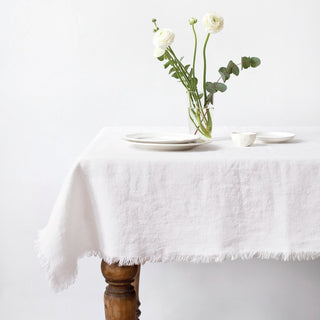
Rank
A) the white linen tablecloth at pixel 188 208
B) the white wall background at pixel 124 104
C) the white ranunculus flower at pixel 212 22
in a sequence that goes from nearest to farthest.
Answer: the white linen tablecloth at pixel 188 208
the white ranunculus flower at pixel 212 22
the white wall background at pixel 124 104

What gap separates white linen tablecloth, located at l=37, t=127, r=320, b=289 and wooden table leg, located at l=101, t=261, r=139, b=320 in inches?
1.2

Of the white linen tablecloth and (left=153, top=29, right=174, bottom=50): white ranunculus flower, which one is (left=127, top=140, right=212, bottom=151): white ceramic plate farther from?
(left=153, top=29, right=174, bottom=50): white ranunculus flower

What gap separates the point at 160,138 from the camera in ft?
4.85

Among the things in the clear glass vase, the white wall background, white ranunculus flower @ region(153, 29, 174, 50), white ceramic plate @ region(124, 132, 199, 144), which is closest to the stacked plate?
white ceramic plate @ region(124, 132, 199, 144)

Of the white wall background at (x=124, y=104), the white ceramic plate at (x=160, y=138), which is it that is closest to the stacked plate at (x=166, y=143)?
the white ceramic plate at (x=160, y=138)

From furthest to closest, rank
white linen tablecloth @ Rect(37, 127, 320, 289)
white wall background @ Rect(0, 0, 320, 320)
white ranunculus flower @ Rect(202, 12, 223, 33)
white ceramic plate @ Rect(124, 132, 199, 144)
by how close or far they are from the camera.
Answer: white wall background @ Rect(0, 0, 320, 320) → white ranunculus flower @ Rect(202, 12, 223, 33) → white ceramic plate @ Rect(124, 132, 199, 144) → white linen tablecloth @ Rect(37, 127, 320, 289)

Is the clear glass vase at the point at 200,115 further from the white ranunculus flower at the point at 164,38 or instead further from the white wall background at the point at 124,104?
the white wall background at the point at 124,104

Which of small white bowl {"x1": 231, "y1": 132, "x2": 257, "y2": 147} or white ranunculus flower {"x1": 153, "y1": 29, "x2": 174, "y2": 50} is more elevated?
white ranunculus flower {"x1": 153, "y1": 29, "x2": 174, "y2": 50}

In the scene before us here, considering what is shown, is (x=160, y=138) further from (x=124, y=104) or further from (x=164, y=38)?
(x=124, y=104)

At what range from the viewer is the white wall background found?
2.05m

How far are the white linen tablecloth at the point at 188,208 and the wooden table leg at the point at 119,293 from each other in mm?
30

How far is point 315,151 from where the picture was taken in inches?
52.9

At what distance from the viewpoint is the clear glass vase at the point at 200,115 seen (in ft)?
5.10

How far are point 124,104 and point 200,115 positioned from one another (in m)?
0.57
